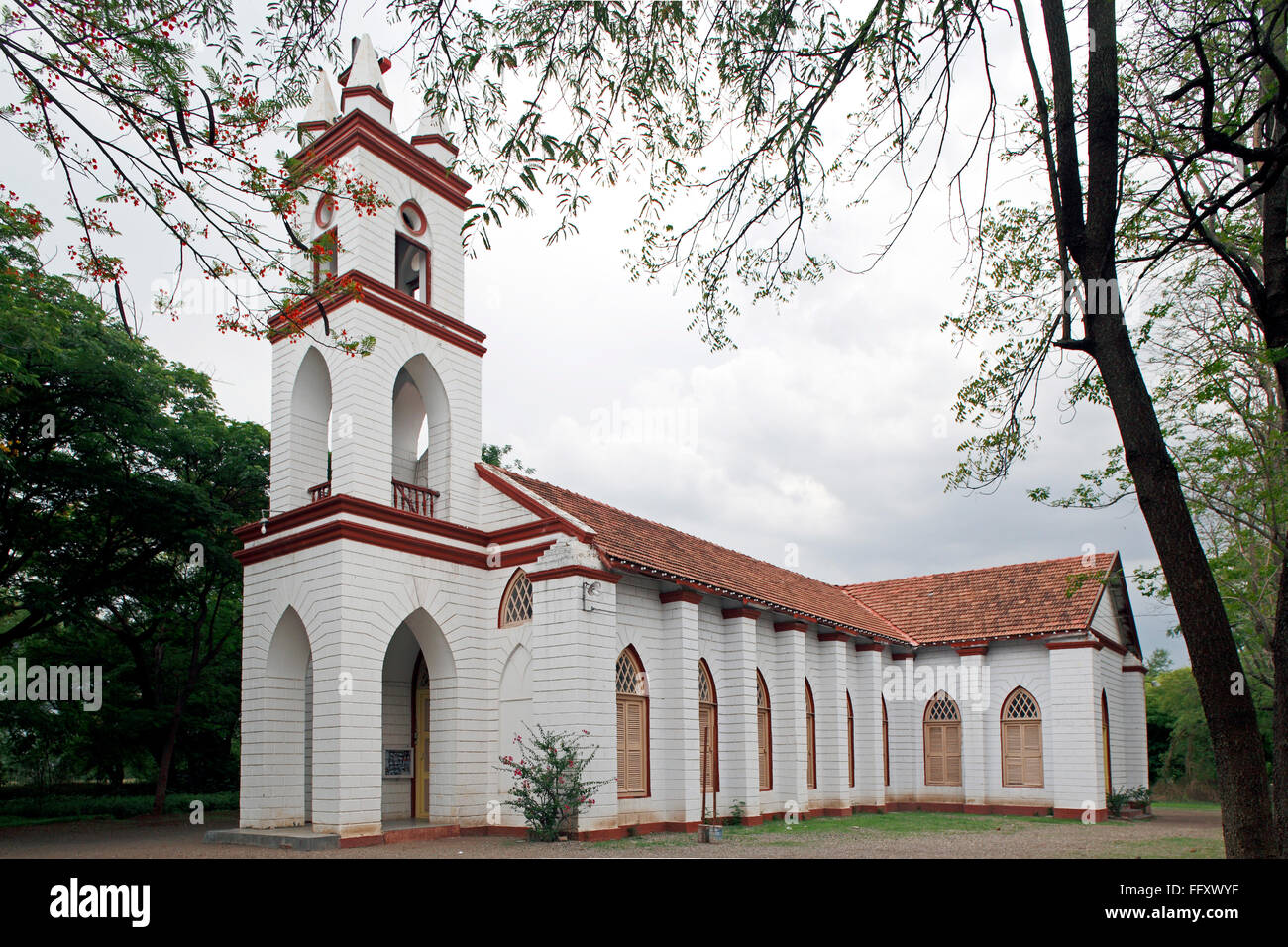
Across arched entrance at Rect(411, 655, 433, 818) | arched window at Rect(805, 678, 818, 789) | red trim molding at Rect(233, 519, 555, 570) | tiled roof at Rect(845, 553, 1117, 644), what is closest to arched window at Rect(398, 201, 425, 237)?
red trim molding at Rect(233, 519, 555, 570)

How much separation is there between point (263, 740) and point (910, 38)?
1425 centimetres

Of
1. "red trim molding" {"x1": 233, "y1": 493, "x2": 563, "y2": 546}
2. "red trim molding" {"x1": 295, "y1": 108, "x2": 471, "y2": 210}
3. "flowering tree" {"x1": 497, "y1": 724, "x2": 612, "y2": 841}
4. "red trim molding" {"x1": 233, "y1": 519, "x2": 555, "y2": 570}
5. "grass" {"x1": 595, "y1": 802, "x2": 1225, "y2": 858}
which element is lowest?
"grass" {"x1": 595, "y1": 802, "x2": 1225, "y2": 858}

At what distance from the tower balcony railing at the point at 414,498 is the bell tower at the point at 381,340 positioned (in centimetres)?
2

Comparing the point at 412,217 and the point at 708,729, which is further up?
the point at 412,217

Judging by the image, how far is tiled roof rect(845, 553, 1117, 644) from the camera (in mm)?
24484

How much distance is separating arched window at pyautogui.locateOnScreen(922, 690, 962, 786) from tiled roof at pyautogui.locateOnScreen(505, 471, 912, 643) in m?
1.98

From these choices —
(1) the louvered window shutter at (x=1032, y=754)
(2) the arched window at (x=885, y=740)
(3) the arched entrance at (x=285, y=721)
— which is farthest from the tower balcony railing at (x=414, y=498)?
(1) the louvered window shutter at (x=1032, y=754)

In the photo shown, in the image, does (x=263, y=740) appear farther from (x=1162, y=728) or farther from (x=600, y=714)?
(x=1162, y=728)

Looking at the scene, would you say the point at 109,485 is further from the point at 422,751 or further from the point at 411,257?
the point at 422,751

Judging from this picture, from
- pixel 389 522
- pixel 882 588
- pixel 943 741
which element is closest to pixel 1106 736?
pixel 943 741

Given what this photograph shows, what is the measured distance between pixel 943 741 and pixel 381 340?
17.8m

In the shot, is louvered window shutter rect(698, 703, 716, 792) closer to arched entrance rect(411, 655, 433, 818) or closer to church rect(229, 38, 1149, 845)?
church rect(229, 38, 1149, 845)

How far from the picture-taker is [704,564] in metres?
21.3

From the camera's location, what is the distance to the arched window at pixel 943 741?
25.5 metres
